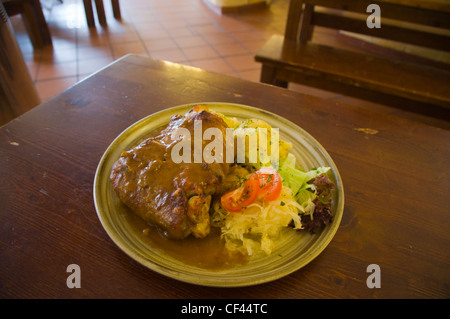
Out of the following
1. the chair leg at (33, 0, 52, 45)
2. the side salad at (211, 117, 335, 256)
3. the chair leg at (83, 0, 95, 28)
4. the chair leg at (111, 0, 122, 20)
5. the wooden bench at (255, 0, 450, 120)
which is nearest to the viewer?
the side salad at (211, 117, 335, 256)

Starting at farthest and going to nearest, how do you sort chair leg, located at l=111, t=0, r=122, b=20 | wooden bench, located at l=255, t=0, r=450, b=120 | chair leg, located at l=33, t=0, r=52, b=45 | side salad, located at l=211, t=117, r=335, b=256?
chair leg, located at l=111, t=0, r=122, b=20 < chair leg, located at l=33, t=0, r=52, b=45 < wooden bench, located at l=255, t=0, r=450, b=120 < side salad, located at l=211, t=117, r=335, b=256

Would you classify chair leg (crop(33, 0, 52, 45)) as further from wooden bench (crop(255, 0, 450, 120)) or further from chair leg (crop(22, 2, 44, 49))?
wooden bench (crop(255, 0, 450, 120))

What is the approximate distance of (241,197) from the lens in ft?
3.73

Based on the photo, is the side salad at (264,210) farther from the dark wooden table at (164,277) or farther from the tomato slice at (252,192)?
the dark wooden table at (164,277)

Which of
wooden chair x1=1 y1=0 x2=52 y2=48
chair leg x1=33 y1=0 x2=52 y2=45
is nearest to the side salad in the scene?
wooden chair x1=1 y1=0 x2=52 y2=48

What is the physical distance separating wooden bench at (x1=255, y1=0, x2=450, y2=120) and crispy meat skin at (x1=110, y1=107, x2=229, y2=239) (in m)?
1.94

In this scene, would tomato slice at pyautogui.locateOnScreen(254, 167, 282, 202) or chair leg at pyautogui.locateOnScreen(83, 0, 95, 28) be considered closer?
tomato slice at pyautogui.locateOnScreen(254, 167, 282, 202)

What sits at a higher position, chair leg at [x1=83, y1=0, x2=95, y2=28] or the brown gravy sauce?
chair leg at [x1=83, y1=0, x2=95, y2=28]

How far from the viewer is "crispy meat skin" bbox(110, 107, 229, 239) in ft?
3.39

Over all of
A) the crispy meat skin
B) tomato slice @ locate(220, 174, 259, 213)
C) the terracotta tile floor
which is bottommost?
the terracotta tile floor

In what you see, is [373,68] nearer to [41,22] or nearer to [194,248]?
[194,248]

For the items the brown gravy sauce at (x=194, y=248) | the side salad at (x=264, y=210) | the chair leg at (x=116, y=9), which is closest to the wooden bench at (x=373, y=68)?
the side salad at (x=264, y=210)
